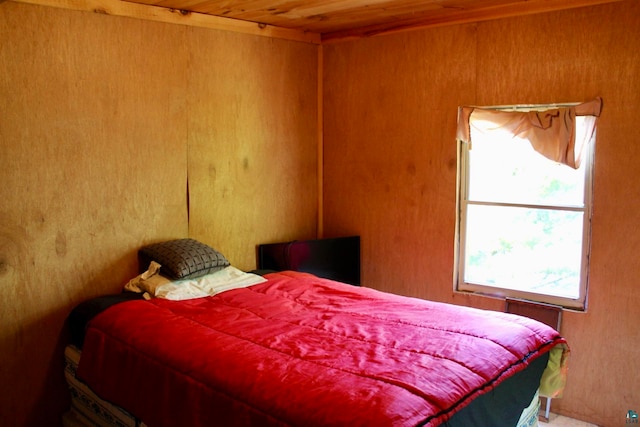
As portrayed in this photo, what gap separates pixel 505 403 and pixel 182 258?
71.5 inches

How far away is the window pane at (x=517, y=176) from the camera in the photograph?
131 inches

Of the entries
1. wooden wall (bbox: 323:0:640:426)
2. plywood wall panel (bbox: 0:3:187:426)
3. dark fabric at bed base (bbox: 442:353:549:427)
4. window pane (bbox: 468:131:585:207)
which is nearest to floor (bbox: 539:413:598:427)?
wooden wall (bbox: 323:0:640:426)

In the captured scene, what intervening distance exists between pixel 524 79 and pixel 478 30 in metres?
0.43

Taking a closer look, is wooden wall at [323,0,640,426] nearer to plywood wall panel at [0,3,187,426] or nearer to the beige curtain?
the beige curtain

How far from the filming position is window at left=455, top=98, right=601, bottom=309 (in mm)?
3266

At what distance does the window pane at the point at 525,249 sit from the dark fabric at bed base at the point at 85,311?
210cm

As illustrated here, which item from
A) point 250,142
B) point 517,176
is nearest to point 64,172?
point 250,142

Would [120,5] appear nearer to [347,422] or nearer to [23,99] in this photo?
[23,99]

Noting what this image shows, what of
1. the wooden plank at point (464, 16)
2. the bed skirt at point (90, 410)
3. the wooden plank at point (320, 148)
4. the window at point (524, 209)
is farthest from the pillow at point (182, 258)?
the wooden plank at point (464, 16)

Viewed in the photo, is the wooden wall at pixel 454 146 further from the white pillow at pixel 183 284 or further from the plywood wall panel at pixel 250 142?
the white pillow at pixel 183 284

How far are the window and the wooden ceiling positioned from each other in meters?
0.59

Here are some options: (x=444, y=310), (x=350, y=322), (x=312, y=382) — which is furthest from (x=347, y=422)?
(x=444, y=310)

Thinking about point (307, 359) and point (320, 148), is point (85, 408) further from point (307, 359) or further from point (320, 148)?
point (320, 148)

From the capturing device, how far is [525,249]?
3521 millimetres
